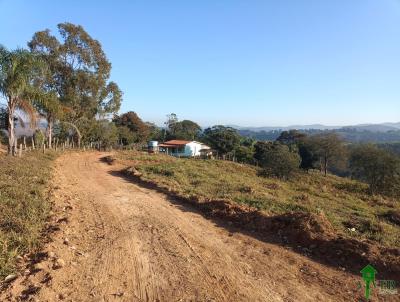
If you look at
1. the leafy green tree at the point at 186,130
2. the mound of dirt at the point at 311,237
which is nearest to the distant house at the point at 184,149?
the leafy green tree at the point at 186,130

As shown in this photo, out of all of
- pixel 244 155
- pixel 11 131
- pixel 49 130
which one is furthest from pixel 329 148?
pixel 11 131

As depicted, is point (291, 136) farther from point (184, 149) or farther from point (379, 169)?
point (379, 169)

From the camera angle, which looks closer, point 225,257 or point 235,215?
point 225,257

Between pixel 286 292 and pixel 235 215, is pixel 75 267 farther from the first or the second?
pixel 235 215

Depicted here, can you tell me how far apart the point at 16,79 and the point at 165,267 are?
54.6 ft

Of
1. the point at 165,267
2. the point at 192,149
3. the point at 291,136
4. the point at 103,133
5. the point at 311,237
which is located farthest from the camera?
the point at 291,136

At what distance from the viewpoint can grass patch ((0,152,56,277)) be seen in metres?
6.05

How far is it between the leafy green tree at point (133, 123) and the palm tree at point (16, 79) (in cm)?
4906

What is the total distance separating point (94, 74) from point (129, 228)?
29.7 m

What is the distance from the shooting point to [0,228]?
685 cm

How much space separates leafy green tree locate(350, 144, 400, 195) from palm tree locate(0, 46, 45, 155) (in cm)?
2969

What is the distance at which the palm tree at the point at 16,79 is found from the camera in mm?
18047

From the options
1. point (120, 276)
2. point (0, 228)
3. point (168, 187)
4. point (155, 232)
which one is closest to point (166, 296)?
point (120, 276)

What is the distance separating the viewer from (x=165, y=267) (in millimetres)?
5969
